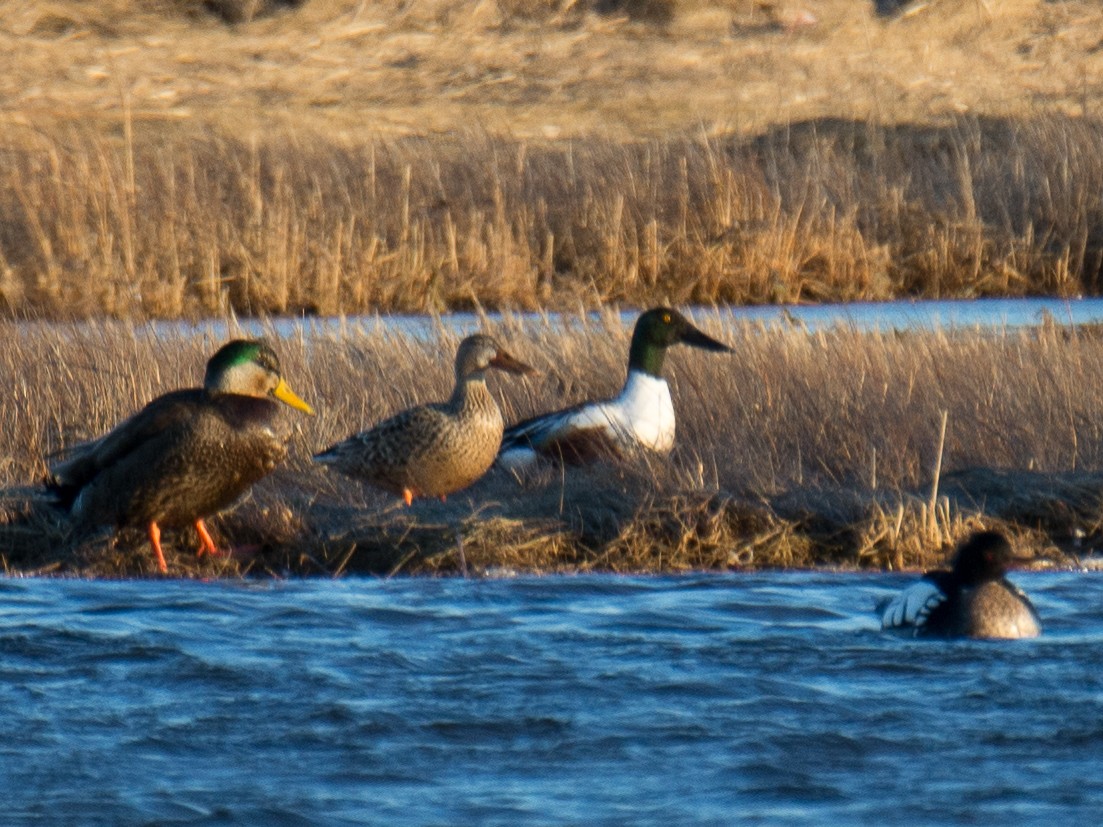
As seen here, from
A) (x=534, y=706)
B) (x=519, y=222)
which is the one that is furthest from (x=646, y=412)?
(x=519, y=222)

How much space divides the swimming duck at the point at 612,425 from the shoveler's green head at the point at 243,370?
4.62 ft

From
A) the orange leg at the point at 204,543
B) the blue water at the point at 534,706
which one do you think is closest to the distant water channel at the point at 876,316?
the orange leg at the point at 204,543

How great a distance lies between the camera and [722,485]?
8.09 metres

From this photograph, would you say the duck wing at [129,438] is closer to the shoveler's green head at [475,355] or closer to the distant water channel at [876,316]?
the shoveler's green head at [475,355]

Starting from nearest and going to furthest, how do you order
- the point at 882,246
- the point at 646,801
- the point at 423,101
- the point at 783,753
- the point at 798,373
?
the point at 646,801 < the point at 783,753 < the point at 798,373 < the point at 882,246 < the point at 423,101

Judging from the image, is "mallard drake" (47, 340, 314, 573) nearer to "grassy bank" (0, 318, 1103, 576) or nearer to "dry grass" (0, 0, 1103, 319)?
"grassy bank" (0, 318, 1103, 576)

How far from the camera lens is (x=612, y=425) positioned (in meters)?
8.59

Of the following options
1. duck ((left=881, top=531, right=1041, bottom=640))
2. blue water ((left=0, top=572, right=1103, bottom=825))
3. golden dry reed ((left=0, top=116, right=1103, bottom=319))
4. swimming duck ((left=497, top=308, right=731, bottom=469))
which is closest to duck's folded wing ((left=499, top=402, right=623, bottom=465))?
swimming duck ((left=497, top=308, right=731, bottom=469))

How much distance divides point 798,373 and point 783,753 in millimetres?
4313

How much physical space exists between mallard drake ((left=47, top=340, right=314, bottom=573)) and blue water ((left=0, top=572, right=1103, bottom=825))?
28 cm

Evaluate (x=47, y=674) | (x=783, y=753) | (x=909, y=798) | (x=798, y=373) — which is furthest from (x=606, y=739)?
(x=798, y=373)

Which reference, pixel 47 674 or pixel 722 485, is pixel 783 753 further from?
pixel 722 485

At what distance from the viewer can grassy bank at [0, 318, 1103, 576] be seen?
768 centimetres

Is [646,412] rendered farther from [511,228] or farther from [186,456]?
[511,228]
